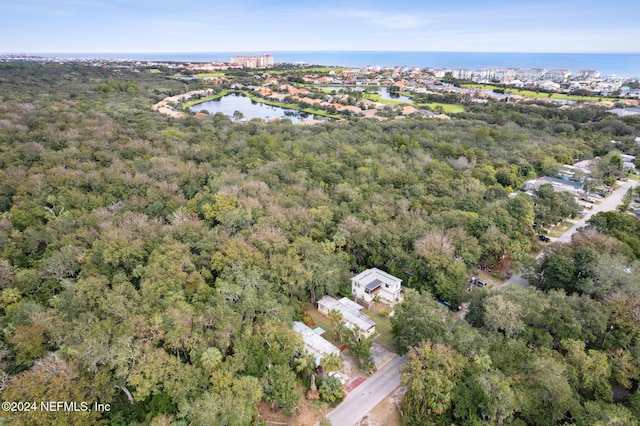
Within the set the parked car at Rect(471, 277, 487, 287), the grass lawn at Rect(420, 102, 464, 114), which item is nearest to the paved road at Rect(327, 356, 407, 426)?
the parked car at Rect(471, 277, 487, 287)

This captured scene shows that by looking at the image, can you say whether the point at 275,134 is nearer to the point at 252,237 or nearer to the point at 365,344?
the point at 252,237

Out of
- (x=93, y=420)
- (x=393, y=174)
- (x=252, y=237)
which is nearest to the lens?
(x=93, y=420)

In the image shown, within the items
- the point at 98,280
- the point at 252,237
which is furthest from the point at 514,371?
the point at 98,280

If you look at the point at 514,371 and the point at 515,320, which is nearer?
the point at 514,371

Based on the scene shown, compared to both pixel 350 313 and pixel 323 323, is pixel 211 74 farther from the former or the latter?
pixel 350 313

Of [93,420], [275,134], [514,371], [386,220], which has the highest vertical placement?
[275,134]

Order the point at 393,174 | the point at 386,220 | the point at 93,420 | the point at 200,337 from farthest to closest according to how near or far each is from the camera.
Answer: the point at 393,174 → the point at 386,220 → the point at 200,337 → the point at 93,420

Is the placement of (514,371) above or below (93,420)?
above
